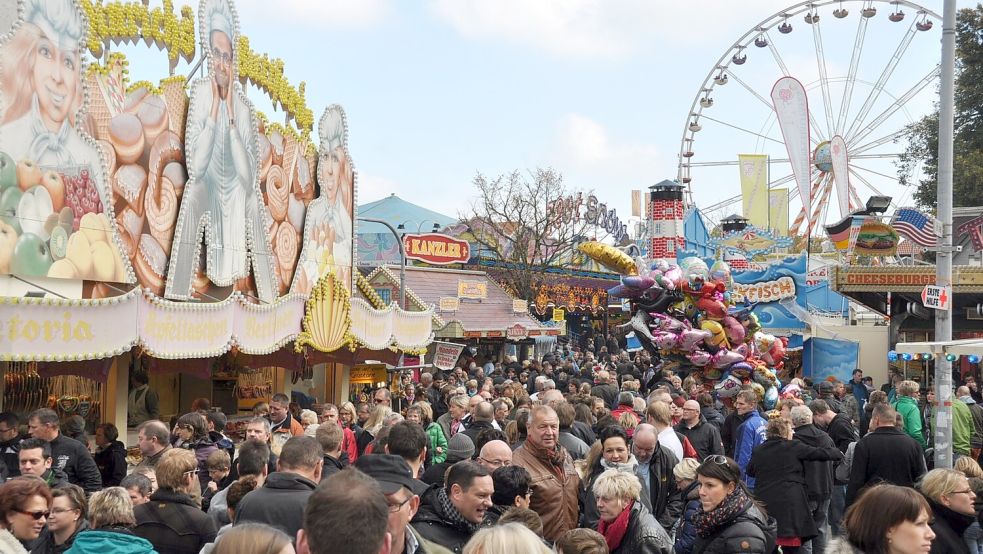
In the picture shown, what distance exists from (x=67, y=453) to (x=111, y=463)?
3.80 ft

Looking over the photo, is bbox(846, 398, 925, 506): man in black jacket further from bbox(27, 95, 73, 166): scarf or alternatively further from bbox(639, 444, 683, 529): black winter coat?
bbox(27, 95, 73, 166): scarf

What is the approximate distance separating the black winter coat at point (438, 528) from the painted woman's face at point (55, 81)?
9862 mm

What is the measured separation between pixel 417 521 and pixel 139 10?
39.1ft

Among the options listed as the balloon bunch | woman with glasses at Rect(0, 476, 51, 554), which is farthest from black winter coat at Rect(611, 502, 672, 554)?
the balloon bunch

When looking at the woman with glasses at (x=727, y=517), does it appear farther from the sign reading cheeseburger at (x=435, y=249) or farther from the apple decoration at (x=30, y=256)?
the sign reading cheeseburger at (x=435, y=249)

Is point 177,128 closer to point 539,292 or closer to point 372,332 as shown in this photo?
point 372,332

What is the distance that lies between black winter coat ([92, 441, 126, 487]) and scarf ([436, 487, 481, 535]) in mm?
4837

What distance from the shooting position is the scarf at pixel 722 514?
5.21 m

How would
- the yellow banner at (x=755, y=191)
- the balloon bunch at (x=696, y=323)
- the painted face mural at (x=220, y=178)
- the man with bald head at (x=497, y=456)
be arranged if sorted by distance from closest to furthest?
the man with bald head at (x=497, y=456), the painted face mural at (x=220, y=178), the balloon bunch at (x=696, y=323), the yellow banner at (x=755, y=191)

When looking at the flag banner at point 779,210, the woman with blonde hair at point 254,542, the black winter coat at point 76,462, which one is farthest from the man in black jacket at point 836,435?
the flag banner at point 779,210

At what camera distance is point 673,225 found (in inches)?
1048

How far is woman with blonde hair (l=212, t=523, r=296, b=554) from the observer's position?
10.6ft

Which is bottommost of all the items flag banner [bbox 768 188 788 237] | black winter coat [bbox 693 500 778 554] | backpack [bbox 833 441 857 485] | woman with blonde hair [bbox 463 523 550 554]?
backpack [bbox 833 441 857 485]

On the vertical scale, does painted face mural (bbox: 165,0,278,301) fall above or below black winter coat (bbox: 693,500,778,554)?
above
